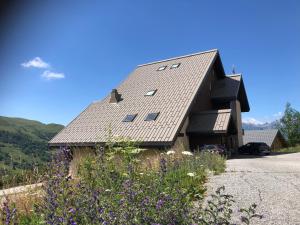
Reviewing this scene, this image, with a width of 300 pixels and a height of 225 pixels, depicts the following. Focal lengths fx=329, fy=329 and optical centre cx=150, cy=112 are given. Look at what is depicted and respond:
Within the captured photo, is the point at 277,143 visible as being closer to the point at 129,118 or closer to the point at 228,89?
the point at 228,89

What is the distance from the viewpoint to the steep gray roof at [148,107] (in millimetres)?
19438

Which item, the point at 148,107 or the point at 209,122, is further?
the point at 148,107

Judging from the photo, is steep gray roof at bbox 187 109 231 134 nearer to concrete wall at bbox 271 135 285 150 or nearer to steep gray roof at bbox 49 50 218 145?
steep gray roof at bbox 49 50 218 145

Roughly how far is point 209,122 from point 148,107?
4.18 m

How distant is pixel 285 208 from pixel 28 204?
4919 millimetres

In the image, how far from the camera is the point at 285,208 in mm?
6086

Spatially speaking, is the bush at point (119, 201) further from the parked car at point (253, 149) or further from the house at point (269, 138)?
the house at point (269, 138)

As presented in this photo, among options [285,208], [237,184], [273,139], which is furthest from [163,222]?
[273,139]

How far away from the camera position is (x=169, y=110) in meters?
20.5

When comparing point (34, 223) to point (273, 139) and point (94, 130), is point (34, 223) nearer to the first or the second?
point (94, 130)

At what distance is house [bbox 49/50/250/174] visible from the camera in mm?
19594

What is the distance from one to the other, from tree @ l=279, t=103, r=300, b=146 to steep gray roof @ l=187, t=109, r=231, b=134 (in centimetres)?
3667

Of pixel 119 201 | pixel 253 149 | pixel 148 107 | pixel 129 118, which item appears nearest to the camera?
pixel 119 201

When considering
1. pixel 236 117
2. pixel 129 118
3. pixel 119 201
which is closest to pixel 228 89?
pixel 236 117
